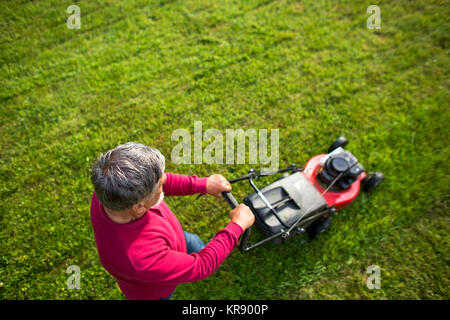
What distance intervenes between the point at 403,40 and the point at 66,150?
17.7ft

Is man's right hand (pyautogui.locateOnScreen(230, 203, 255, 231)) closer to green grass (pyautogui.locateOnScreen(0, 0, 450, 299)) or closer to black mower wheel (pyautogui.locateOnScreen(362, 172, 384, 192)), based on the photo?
green grass (pyautogui.locateOnScreen(0, 0, 450, 299))

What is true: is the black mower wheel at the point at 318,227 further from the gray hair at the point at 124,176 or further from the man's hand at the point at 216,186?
the gray hair at the point at 124,176

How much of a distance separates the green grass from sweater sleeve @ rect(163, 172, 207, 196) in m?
1.15

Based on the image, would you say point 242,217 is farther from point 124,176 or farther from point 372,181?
point 372,181

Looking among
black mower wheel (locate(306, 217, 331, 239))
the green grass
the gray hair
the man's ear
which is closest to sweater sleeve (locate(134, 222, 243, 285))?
the man's ear

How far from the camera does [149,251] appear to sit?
1556mm

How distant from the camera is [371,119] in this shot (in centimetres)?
389

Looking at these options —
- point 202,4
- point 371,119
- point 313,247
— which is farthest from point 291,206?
point 202,4

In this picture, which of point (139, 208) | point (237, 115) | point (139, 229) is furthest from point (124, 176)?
point (237, 115)

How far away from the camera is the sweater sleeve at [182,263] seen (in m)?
1.55

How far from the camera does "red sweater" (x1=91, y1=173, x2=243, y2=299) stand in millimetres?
1527

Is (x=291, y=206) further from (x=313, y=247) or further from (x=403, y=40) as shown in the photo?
(x=403, y=40)

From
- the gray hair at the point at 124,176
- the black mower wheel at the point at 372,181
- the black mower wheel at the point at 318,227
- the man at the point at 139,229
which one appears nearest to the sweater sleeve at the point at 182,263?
the man at the point at 139,229

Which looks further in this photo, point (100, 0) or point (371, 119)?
point (100, 0)
